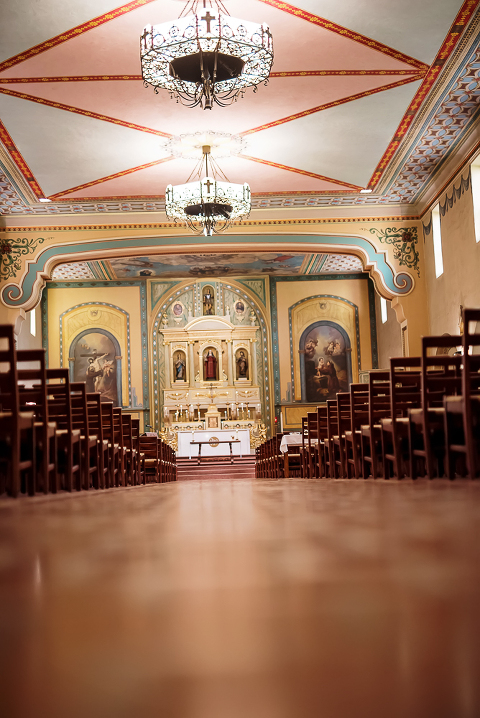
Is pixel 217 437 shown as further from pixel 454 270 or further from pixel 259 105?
pixel 259 105

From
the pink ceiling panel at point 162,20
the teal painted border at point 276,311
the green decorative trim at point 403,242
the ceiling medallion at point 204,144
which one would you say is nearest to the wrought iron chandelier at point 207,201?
the ceiling medallion at point 204,144

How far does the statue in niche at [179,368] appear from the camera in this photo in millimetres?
19453

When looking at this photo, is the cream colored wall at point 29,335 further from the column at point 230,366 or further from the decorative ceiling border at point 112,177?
the column at point 230,366

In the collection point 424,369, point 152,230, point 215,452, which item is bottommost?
point 215,452

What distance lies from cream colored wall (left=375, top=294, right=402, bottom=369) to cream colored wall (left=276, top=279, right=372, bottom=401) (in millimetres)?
404

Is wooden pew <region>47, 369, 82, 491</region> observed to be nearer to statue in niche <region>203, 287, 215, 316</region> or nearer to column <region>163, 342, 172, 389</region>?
column <region>163, 342, 172, 389</region>

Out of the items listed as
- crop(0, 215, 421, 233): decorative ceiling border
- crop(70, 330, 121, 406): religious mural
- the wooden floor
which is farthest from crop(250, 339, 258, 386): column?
the wooden floor

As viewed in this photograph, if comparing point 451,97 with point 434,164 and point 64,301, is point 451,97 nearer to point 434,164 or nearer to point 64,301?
point 434,164

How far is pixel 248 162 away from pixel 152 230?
2706 millimetres

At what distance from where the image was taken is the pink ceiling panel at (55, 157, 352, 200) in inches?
420

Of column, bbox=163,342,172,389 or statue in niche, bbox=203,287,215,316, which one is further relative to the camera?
statue in niche, bbox=203,287,215,316

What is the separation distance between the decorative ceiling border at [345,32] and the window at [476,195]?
229 cm

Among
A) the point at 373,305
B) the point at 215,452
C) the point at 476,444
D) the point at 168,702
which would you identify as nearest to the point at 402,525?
the point at 168,702

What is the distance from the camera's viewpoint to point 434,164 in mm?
10703
